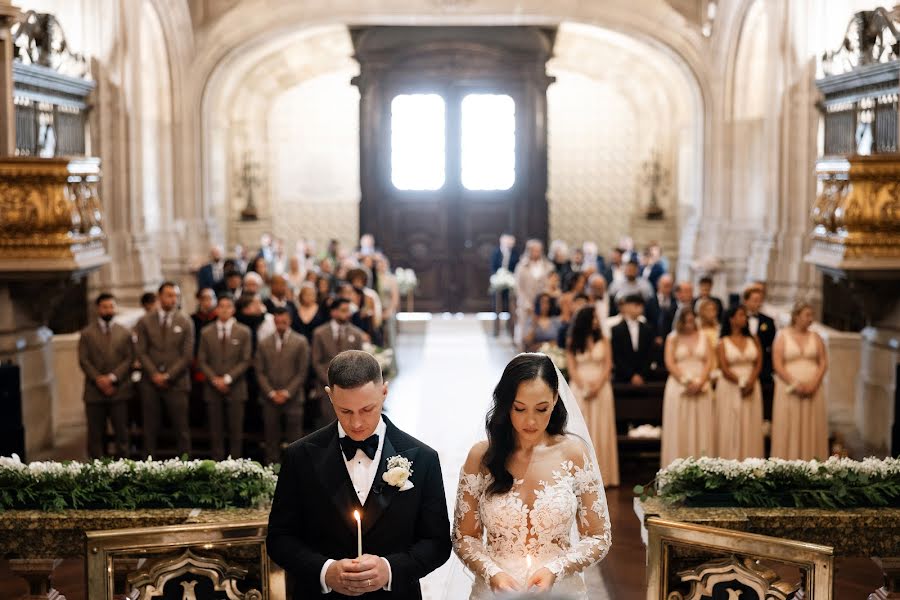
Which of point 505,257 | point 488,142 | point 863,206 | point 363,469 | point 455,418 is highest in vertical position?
point 488,142

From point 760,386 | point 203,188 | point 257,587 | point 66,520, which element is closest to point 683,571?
point 257,587

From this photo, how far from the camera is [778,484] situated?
657 centimetres

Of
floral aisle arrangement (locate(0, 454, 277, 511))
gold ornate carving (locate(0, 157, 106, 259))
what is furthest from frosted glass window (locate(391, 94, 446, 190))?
floral aisle arrangement (locate(0, 454, 277, 511))

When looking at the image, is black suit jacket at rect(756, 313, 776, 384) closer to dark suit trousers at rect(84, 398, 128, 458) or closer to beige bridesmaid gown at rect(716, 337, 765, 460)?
beige bridesmaid gown at rect(716, 337, 765, 460)

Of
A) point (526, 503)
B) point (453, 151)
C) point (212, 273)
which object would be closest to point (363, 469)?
point (526, 503)

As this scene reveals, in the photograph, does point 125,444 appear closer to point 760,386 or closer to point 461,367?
point 760,386

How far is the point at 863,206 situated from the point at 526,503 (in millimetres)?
7111

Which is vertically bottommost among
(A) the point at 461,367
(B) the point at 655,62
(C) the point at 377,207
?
(A) the point at 461,367

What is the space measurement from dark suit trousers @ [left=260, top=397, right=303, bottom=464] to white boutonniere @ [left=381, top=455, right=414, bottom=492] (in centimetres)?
698

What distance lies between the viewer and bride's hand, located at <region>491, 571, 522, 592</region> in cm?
472

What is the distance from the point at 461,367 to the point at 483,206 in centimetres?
700

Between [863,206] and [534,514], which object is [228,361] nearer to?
[863,206]

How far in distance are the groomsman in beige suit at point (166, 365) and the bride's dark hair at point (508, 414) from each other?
6.93 metres

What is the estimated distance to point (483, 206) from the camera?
2436 centimetres
